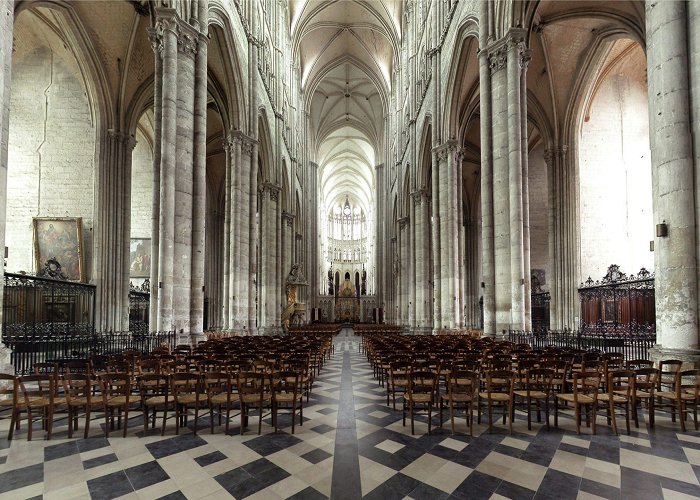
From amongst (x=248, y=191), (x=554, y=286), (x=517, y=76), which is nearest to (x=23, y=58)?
(x=248, y=191)

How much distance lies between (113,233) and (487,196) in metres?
16.5

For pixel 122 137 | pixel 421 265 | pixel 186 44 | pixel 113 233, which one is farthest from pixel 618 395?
pixel 421 265

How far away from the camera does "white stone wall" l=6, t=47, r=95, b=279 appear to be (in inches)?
765

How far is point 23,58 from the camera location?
19484 millimetres

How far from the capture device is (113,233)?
763 inches

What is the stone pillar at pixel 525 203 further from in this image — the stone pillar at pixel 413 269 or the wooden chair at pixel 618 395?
the stone pillar at pixel 413 269

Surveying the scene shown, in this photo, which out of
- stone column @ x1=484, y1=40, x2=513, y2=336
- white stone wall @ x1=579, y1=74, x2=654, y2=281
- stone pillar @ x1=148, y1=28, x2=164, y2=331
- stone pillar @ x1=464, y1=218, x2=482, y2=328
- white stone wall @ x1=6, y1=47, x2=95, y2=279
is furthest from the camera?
stone pillar @ x1=464, y1=218, x2=482, y2=328

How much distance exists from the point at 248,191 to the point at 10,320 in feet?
36.5

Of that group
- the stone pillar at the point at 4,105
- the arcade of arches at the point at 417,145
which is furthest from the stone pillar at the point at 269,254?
the stone pillar at the point at 4,105

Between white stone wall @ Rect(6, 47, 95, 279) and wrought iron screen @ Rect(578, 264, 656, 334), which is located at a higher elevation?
white stone wall @ Rect(6, 47, 95, 279)

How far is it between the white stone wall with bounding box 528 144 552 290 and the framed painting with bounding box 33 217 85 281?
27553mm

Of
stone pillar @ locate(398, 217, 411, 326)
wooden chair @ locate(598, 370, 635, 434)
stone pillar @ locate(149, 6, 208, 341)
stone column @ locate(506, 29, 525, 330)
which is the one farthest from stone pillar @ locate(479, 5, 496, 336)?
stone pillar @ locate(398, 217, 411, 326)

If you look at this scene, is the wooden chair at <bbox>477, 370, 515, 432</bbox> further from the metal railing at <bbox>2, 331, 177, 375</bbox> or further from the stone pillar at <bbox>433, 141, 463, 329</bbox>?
the stone pillar at <bbox>433, 141, 463, 329</bbox>

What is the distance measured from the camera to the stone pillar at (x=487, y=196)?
597 inches
